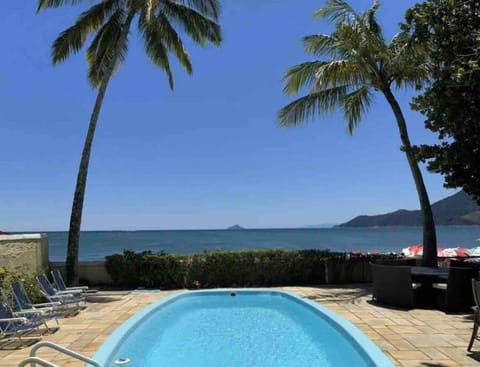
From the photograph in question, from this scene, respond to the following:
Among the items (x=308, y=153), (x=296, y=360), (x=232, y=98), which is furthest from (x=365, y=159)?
(x=296, y=360)

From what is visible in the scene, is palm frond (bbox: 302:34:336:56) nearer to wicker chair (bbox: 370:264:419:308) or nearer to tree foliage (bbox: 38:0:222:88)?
tree foliage (bbox: 38:0:222:88)

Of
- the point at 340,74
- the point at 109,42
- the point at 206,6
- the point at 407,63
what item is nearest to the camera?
the point at 407,63

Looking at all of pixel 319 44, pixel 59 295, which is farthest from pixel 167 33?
pixel 59 295

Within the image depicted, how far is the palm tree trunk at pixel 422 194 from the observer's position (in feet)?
39.1

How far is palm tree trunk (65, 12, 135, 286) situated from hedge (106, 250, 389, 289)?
1.10 meters

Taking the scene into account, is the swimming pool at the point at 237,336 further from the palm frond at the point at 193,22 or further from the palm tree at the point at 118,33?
the palm frond at the point at 193,22

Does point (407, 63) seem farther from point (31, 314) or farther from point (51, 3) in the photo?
point (51, 3)

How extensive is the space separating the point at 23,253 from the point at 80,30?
22.7ft

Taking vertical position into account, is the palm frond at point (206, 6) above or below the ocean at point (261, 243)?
above

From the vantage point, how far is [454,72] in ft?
24.2

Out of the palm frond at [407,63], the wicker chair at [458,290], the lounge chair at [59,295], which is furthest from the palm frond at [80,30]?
the wicker chair at [458,290]

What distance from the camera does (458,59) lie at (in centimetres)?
728

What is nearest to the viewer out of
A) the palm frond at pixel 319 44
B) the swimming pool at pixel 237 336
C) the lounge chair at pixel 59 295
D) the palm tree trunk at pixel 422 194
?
the swimming pool at pixel 237 336

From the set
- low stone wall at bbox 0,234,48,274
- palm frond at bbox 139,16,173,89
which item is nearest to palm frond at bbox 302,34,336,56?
palm frond at bbox 139,16,173,89
